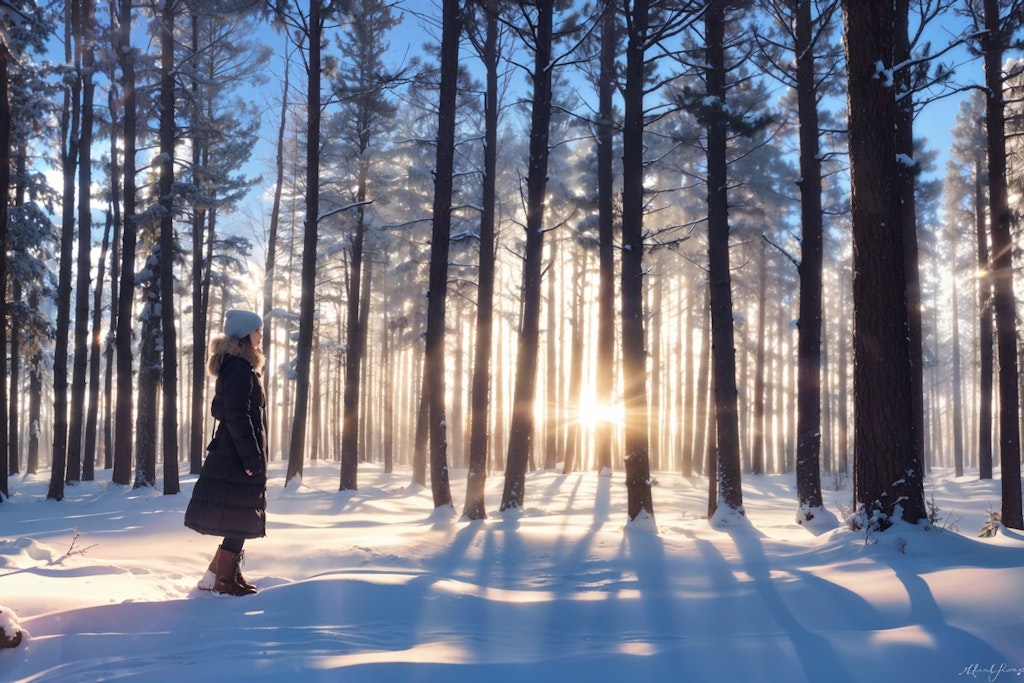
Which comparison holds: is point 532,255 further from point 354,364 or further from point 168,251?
point 168,251

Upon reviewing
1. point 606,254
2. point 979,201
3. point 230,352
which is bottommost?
point 230,352

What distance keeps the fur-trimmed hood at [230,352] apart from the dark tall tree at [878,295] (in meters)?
5.47

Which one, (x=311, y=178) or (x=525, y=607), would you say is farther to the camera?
(x=311, y=178)

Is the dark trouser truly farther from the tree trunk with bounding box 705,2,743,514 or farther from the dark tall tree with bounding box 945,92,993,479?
the dark tall tree with bounding box 945,92,993,479

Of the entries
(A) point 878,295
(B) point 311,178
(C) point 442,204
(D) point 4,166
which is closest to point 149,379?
(B) point 311,178

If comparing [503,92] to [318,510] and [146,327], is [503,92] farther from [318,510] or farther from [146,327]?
[146,327]

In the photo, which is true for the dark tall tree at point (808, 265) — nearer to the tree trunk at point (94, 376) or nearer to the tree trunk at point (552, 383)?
the tree trunk at point (552, 383)

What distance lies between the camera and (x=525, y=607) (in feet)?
16.9

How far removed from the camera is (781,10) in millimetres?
11172

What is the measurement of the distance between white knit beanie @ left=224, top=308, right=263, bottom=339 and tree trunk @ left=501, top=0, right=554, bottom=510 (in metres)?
6.30

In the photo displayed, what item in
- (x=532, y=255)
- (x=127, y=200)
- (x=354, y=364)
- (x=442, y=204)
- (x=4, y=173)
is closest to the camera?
(x=4, y=173)

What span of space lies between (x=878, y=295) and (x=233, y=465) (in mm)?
5884

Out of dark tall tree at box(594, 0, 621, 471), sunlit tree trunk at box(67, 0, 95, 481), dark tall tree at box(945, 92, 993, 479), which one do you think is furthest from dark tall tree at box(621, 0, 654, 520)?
dark tall tree at box(945, 92, 993, 479)

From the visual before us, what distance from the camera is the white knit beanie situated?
17.0 feet
